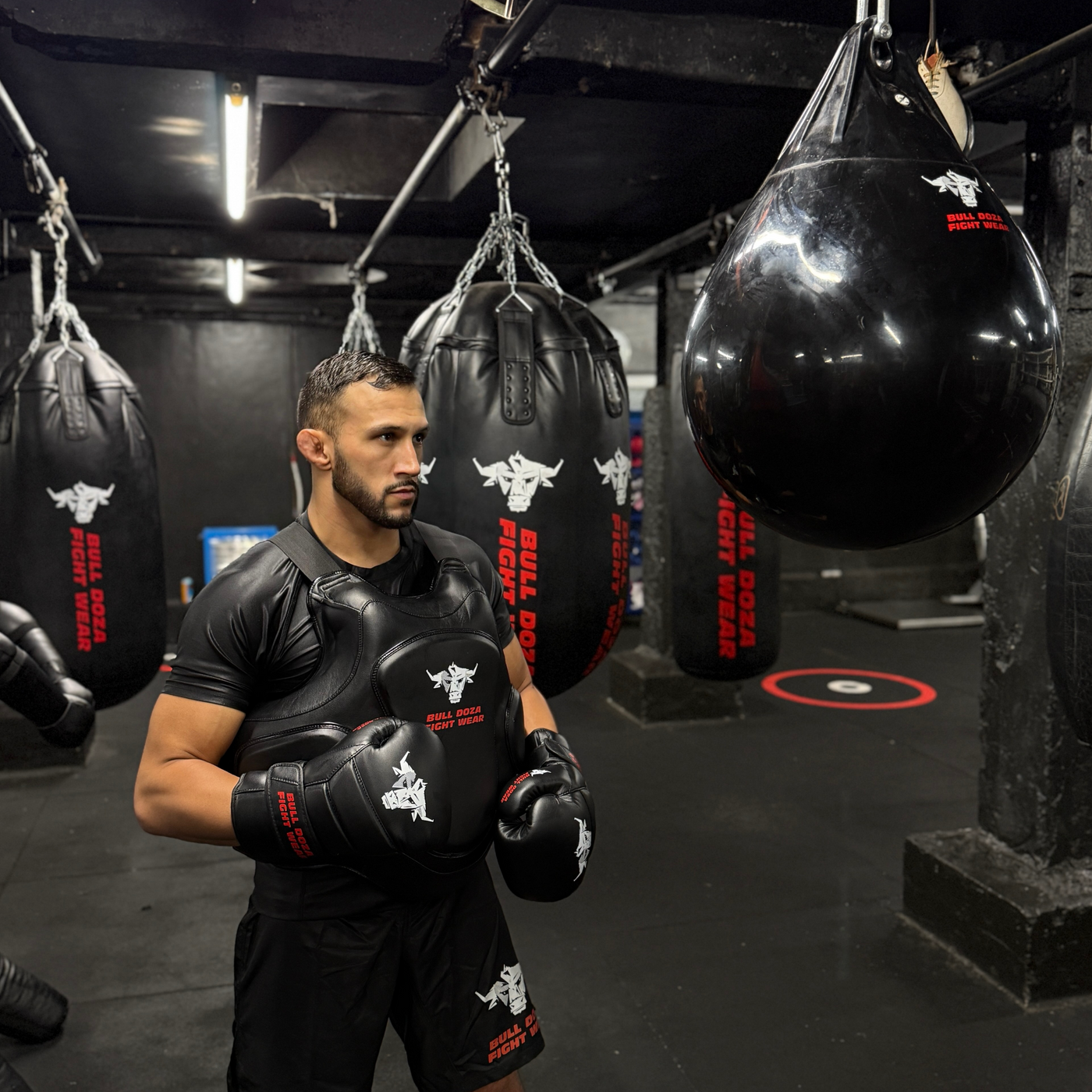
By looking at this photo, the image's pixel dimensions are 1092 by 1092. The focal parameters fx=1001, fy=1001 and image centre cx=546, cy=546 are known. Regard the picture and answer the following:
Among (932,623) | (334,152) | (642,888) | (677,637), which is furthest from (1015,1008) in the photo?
(932,623)

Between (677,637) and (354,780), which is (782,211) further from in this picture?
(677,637)

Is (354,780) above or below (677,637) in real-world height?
above

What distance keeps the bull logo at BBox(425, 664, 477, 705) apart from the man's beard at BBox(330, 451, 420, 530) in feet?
0.84

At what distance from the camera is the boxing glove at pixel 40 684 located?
7.77 feet

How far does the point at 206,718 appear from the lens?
60.5 inches

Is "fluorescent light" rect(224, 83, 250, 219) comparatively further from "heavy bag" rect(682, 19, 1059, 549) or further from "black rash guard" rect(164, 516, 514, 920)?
"heavy bag" rect(682, 19, 1059, 549)

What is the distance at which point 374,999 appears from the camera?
5.32 ft

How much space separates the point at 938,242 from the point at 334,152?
3341 mm

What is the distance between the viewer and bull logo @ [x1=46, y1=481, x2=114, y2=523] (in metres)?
2.72

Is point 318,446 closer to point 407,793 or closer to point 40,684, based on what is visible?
point 407,793

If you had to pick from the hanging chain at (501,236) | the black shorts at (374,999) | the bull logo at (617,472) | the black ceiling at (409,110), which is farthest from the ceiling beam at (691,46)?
the black shorts at (374,999)

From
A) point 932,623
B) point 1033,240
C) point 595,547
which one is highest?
point 1033,240

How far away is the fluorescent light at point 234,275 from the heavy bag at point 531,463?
329cm

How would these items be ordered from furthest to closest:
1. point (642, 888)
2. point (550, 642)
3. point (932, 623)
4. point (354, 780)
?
point (932, 623)
point (642, 888)
point (550, 642)
point (354, 780)
